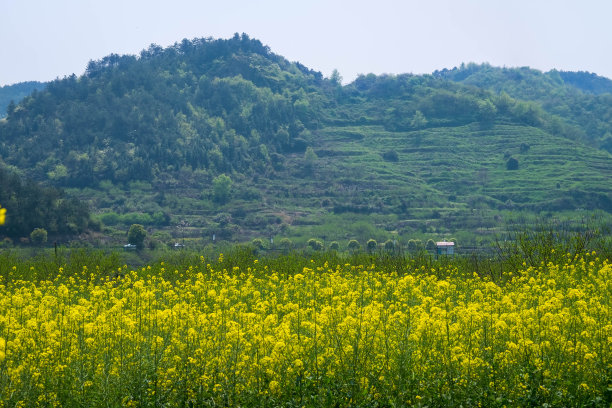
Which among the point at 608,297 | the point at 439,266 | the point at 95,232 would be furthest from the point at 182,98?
the point at 608,297

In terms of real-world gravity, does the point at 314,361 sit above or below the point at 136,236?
above

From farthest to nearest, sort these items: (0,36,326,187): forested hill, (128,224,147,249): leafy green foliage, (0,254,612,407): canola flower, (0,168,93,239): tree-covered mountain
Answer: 1. (0,36,326,187): forested hill
2. (128,224,147,249): leafy green foliage
3. (0,168,93,239): tree-covered mountain
4. (0,254,612,407): canola flower

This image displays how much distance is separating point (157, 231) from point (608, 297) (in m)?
72.5

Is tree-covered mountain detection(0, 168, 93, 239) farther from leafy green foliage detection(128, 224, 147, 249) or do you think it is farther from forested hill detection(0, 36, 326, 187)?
forested hill detection(0, 36, 326, 187)

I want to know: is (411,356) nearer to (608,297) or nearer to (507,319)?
(507,319)

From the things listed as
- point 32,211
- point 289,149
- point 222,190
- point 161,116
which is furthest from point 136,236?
point 289,149

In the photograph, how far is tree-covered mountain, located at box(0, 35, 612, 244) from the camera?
9156 centimetres

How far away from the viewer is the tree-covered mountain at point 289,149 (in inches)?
3605

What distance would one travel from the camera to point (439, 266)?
953 inches

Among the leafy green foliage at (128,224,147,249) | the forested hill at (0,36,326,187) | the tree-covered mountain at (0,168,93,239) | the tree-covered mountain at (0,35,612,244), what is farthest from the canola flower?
the forested hill at (0,36,326,187)

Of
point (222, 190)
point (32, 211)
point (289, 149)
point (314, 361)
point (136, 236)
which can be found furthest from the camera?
point (289, 149)

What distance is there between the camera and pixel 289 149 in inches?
5330

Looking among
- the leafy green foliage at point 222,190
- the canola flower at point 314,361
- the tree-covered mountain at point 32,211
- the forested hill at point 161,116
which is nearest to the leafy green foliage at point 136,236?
the tree-covered mountain at point 32,211

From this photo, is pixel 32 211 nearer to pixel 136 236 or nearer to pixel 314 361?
pixel 136 236
